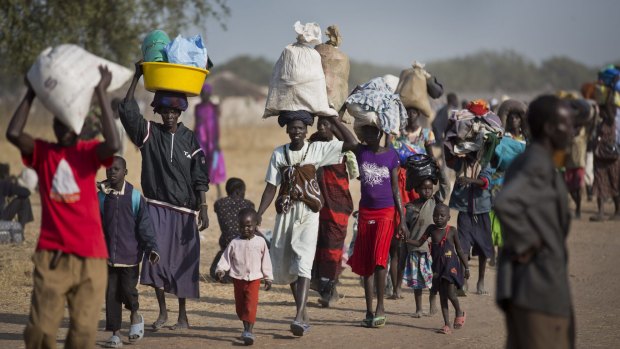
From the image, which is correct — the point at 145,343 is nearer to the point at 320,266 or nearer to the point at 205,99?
the point at 320,266

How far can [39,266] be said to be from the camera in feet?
19.7

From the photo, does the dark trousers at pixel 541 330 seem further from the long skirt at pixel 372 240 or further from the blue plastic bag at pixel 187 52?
the blue plastic bag at pixel 187 52

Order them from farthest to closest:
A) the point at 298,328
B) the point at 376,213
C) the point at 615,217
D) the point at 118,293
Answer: the point at 615,217 < the point at 376,213 < the point at 298,328 < the point at 118,293

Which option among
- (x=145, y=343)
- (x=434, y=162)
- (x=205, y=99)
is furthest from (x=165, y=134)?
(x=205, y=99)

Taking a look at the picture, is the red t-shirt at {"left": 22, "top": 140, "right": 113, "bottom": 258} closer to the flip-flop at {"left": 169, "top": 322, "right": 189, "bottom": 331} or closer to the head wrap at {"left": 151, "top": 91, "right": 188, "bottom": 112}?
the head wrap at {"left": 151, "top": 91, "right": 188, "bottom": 112}

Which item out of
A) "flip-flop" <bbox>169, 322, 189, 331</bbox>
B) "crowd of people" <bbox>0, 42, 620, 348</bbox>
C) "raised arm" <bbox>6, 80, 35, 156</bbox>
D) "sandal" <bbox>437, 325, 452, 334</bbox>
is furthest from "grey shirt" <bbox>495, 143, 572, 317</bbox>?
"flip-flop" <bbox>169, 322, 189, 331</bbox>

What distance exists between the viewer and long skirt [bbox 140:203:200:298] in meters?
8.62

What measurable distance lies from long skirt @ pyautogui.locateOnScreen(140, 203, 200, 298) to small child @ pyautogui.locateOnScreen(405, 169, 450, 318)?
217cm

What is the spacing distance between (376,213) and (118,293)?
7.98 ft

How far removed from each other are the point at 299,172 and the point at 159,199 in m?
1.22

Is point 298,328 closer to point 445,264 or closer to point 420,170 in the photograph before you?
point 445,264

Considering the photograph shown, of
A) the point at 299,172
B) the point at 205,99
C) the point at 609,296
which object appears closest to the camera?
the point at 299,172

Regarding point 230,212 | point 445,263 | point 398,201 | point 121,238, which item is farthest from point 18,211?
point 445,263

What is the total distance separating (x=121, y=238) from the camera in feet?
26.5
